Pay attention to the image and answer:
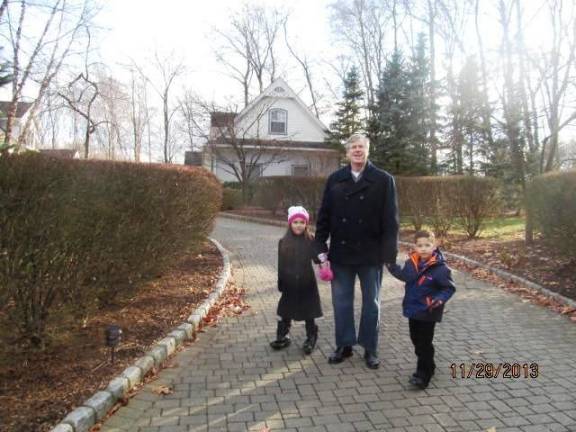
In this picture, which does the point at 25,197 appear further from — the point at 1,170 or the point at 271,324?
the point at 271,324

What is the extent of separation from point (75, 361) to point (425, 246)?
326 centimetres

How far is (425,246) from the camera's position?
4.00 metres

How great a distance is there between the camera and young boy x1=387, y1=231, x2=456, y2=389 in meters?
3.94

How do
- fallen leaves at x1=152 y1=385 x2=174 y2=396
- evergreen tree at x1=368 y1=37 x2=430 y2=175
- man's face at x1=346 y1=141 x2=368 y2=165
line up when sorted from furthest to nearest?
1. evergreen tree at x1=368 y1=37 x2=430 y2=175
2. man's face at x1=346 y1=141 x2=368 y2=165
3. fallen leaves at x1=152 y1=385 x2=174 y2=396

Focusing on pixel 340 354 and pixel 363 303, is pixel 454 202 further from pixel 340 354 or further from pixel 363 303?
pixel 340 354

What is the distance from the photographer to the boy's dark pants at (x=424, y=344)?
4.03 m

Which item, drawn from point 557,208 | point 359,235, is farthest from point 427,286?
point 557,208

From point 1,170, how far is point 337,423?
3.25 m

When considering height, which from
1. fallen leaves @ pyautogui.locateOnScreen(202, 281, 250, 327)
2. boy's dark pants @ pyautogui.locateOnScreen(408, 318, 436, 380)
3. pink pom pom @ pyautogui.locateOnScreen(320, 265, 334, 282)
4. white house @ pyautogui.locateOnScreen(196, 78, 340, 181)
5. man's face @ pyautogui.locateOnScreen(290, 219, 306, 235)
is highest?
white house @ pyautogui.locateOnScreen(196, 78, 340, 181)

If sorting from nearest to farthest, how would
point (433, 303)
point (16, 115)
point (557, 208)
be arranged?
point (433, 303) < point (557, 208) < point (16, 115)

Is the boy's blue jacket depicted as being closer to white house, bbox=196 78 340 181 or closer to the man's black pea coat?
the man's black pea coat

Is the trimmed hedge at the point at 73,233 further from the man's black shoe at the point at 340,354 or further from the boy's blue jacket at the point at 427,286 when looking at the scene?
the boy's blue jacket at the point at 427,286

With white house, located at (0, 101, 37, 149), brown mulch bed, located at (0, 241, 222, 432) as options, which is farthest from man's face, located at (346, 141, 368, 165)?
white house, located at (0, 101, 37, 149)
